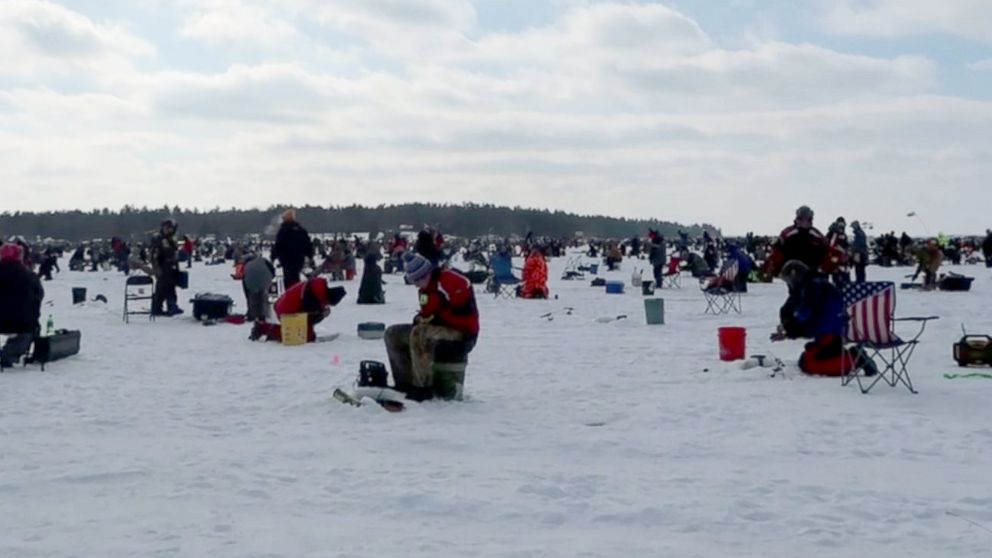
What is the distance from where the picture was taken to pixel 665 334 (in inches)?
552

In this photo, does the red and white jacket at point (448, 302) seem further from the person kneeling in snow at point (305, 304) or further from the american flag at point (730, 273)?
the american flag at point (730, 273)

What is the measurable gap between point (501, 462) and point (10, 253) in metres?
6.47

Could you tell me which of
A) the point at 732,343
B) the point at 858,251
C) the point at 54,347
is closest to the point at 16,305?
the point at 54,347

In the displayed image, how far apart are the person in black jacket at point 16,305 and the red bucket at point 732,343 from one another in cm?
663

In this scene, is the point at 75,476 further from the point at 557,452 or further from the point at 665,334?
the point at 665,334

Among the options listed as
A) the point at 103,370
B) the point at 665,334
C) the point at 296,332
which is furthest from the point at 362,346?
the point at 665,334

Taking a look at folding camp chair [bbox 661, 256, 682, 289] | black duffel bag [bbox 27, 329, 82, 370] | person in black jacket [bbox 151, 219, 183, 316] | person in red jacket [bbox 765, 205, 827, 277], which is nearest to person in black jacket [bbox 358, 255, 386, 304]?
person in black jacket [bbox 151, 219, 183, 316]

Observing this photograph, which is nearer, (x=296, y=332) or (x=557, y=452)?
(x=557, y=452)

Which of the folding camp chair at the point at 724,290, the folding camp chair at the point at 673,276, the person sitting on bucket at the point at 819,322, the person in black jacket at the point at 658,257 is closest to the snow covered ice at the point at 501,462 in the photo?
the person sitting on bucket at the point at 819,322

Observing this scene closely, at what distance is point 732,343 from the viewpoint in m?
10.9

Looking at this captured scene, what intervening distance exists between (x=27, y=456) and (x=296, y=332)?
6233 millimetres

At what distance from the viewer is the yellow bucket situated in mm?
12750

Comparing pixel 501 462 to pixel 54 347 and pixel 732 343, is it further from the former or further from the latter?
pixel 54 347

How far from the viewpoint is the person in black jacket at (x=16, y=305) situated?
413 inches
